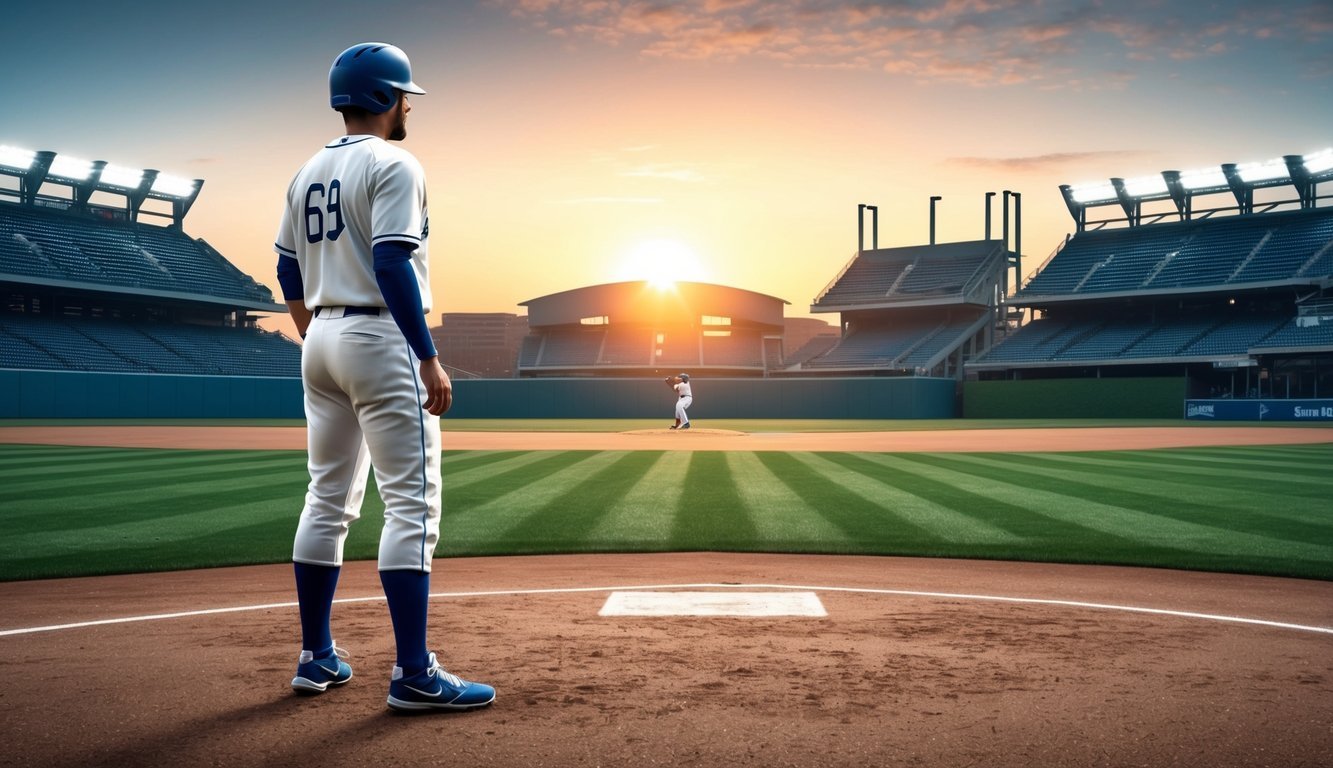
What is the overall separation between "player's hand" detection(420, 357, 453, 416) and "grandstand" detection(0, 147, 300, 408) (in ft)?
129

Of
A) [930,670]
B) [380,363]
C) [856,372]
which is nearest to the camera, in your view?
[380,363]

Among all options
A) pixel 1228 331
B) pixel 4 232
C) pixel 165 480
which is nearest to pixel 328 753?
pixel 165 480

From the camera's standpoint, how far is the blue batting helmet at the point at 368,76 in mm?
3512

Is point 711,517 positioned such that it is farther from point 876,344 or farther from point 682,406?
point 876,344

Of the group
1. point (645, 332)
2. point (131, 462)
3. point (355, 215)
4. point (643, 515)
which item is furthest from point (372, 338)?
point (645, 332)

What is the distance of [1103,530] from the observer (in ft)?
26.9

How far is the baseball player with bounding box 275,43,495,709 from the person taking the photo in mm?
3250

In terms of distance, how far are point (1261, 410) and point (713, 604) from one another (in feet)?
121

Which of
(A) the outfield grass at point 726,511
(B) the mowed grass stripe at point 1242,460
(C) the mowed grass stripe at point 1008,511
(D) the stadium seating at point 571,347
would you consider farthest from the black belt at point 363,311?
(D) the stadium seating at point 571,347

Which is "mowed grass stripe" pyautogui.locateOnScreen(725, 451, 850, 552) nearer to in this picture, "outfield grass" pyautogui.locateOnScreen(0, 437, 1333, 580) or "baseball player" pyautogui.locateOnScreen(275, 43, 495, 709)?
"outfield grass" pyautogui.locateOnScreen(0, 437, 1333, 580)

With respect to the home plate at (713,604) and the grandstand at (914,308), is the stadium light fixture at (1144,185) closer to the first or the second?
the grandstand at (914,308)

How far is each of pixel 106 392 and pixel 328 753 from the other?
38.3 m

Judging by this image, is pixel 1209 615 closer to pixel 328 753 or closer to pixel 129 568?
pixel 328 753

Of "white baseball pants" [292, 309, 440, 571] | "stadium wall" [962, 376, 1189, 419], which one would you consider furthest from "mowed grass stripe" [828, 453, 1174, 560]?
"stadium wall" [962, 376, 1189, 419]
